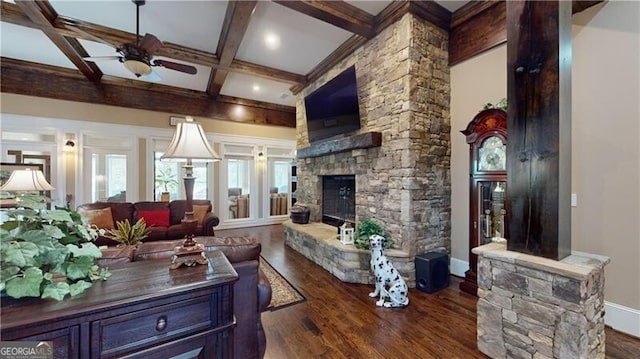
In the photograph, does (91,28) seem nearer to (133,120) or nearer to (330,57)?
(133,120)

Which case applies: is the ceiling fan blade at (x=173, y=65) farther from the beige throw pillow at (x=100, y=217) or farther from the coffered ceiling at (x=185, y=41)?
the beige throw pillow at (x=100, y=217)

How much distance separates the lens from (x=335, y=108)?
4.42 meters

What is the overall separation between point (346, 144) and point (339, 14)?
167 cm

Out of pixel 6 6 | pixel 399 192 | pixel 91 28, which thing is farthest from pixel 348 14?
pixel 6 6

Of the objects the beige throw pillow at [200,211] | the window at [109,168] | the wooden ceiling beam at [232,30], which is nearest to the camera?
the wooden ceiling beam at [232,30]

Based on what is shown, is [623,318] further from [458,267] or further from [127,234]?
[127,234]

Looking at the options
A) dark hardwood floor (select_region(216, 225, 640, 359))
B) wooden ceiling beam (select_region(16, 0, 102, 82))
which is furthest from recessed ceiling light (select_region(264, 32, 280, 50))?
dark hardwood floor (select_region(216, 225, 640, 359))

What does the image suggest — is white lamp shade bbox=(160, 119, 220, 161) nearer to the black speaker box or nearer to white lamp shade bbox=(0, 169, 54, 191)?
the black speaker box

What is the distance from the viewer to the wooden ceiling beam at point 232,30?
310 centimetres

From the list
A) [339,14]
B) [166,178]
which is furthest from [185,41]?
[166,178]

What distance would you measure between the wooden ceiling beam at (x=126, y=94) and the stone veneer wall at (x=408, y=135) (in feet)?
14.2

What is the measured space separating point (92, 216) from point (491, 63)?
6.23 m

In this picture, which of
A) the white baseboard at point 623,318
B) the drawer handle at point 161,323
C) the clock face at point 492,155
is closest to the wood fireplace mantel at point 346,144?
the clock face at point 492,155

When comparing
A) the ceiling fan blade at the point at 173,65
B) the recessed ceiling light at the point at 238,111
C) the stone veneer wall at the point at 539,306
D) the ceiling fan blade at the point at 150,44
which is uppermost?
the recessed ceiling light at the point at 238,111
